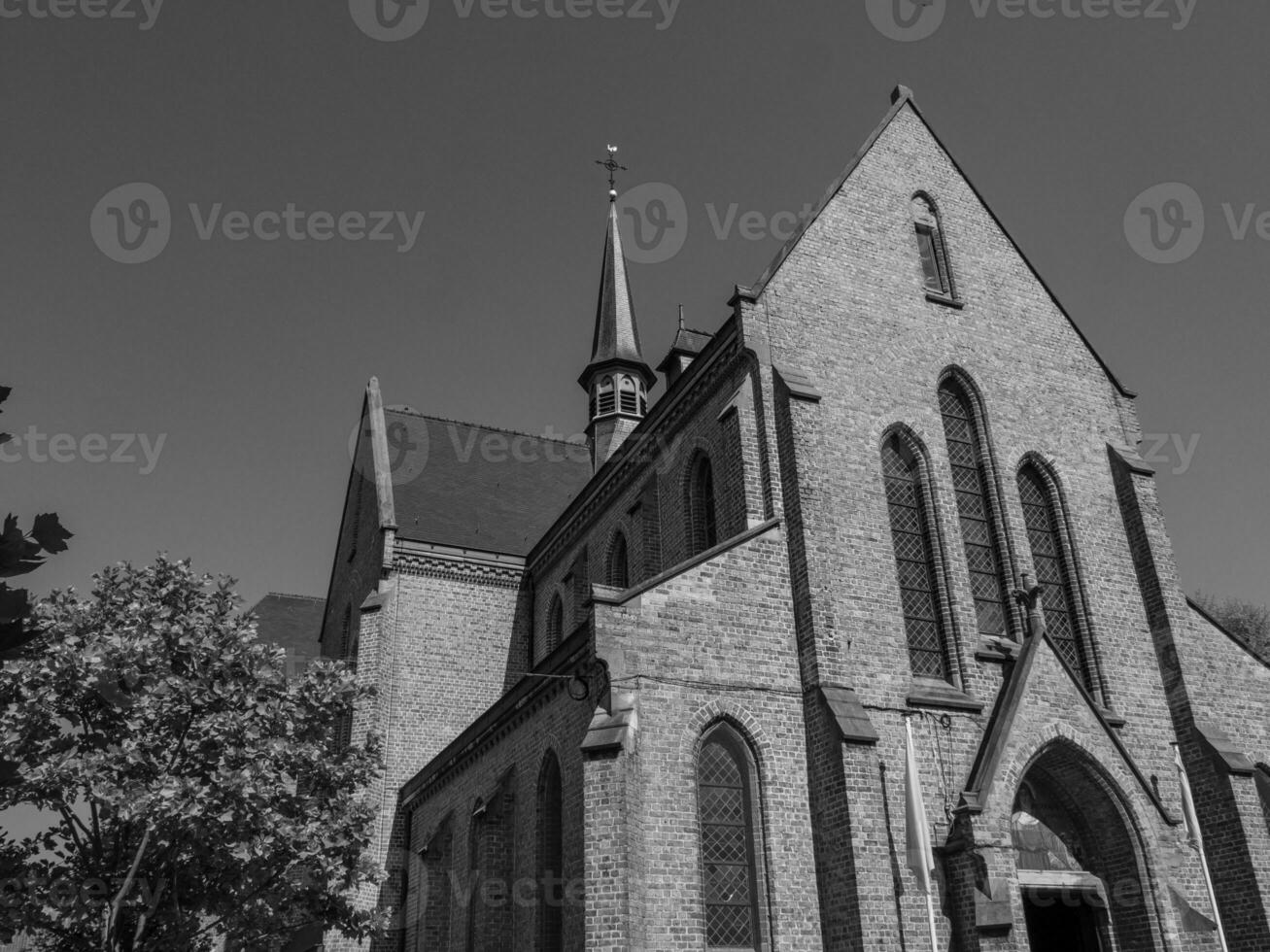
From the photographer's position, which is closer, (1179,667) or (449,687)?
(1179,667)

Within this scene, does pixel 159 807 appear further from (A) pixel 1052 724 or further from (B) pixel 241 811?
(A) pixel 1052 724

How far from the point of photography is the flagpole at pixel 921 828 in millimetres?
13367

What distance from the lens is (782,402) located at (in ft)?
56.0

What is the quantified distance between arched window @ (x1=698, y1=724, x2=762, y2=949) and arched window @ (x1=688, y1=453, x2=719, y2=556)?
4.81 metres

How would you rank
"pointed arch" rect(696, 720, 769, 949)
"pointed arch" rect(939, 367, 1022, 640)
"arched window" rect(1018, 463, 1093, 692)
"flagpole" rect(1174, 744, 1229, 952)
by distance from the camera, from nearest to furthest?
"pointed arch" rect(696, 720, 769, 949) → "flagpole" rect(1174, 744, 1229, 952) → "pointed arch" rect(939, 367, 1022, 640) → "arched window" rect(1018, 463, 1093, 692)

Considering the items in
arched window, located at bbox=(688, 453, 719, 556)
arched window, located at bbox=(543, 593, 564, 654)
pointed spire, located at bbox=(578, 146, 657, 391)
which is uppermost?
pointed spire, located at bbox=(578, 146, 657, 391)

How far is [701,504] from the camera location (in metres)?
19.5

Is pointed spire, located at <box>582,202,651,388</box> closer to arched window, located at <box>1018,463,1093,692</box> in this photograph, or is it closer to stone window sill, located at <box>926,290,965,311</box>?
stone window sill, located at <box>926,290,965,311</box>

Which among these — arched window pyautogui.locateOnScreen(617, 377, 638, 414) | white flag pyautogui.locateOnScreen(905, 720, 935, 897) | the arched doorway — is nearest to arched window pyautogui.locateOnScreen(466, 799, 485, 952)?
white flag pyautogui.locateOnScreen(905, 720, 935, 897)

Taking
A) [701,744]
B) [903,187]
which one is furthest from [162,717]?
[903,187]

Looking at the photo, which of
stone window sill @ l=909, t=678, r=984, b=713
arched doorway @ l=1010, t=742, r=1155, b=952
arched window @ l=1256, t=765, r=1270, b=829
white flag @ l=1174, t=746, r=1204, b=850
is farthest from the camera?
arched window @ l=1256, t=765, r=1270, b=829

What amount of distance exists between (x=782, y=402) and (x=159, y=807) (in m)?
10.4

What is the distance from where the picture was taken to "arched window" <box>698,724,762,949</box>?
46.0 feet

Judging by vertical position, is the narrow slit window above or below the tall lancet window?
above
